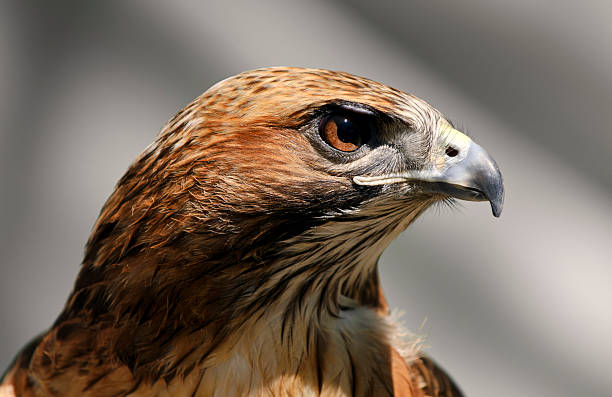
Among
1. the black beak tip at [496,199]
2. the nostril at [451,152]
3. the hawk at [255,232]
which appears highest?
the nostril at [451,152]

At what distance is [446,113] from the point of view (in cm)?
260

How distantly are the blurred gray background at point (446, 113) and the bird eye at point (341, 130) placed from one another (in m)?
1.52

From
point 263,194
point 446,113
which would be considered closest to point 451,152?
point 263,194

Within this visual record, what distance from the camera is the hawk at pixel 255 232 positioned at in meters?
1.02

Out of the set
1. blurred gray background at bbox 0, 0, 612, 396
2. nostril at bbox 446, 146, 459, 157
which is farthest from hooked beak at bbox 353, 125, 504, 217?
blurred gray background at bbox 0, 0, 612, 396

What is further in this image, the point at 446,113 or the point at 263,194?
the point at 446,113

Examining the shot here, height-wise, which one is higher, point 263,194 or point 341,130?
point 341,130

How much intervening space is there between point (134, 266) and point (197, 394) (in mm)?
219

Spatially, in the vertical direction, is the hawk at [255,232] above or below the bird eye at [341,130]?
below

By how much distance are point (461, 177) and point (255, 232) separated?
301mm

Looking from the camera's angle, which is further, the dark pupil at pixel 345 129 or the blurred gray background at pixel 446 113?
the blurred gray background at pixel 446 113

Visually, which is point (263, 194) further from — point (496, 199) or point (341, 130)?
point (496, 199)

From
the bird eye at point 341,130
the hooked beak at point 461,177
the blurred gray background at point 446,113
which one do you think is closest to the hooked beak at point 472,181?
the hooked beak at point 461,177

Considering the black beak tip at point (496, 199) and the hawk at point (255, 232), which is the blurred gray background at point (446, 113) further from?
the black beak tip at point (496, 199)
